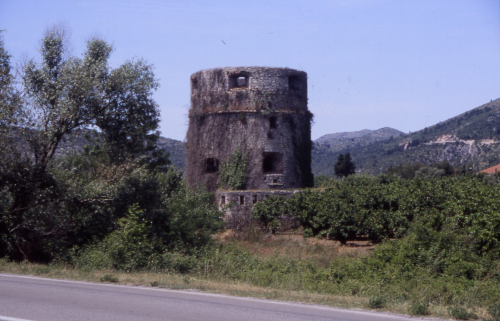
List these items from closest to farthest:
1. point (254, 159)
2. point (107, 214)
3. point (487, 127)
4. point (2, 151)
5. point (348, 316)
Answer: point (348, 316) < point (2, 151) < point (107, 214) < point (254, 159) < point (487, 127)

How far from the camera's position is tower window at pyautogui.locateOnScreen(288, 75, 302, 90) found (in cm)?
2791

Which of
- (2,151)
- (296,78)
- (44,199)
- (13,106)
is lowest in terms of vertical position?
(44,199)

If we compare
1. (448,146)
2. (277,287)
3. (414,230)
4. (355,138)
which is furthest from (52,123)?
(355,138)

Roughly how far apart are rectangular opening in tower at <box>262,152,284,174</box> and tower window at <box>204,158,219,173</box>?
2.79 m

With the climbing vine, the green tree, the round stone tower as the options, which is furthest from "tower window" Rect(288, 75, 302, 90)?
the green tree

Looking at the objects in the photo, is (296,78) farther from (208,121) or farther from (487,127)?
(487,127)

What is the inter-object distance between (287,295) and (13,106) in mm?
9902

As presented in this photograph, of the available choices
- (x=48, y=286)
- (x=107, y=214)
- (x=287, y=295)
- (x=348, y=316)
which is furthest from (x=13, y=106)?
(x=348, y=316)

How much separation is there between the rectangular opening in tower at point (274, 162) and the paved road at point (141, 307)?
18592 millimetres

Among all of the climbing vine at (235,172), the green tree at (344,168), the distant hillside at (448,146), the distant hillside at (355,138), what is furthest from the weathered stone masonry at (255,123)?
the distant hillside at (355,138)

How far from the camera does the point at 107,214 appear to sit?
15859 millimetres

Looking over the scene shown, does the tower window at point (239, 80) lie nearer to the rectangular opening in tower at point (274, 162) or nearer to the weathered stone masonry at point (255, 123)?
the weathered stone masonry at point (255, 123)

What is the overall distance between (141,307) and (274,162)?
20.7 metres

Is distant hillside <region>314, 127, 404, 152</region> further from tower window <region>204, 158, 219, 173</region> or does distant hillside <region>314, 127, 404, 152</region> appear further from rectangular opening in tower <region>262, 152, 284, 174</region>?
tower window <region>204, 158, 219, 173</region>
